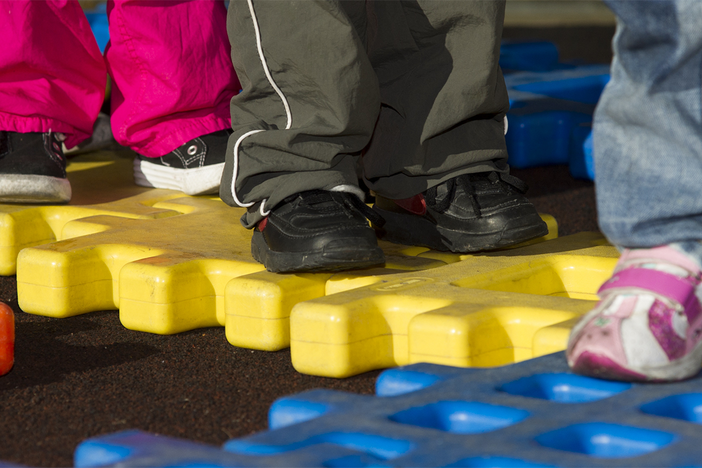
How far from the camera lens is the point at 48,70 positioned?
81.0 inches

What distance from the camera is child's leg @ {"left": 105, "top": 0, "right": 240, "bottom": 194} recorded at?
2.04 meters

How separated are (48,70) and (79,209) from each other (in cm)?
39

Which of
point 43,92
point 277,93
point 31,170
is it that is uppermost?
point 277,93

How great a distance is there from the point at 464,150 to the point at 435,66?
149 millimetres

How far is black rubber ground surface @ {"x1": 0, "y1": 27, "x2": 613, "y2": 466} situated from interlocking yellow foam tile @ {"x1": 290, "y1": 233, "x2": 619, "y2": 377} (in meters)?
0.04

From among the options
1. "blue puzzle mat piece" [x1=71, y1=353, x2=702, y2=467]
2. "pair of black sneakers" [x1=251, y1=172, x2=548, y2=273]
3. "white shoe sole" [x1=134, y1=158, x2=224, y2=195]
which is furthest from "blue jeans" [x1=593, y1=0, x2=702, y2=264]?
"white shoe sole" [x1=134, y1=158, x2=224, y2=195]

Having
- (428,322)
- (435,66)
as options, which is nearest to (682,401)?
(428,322)

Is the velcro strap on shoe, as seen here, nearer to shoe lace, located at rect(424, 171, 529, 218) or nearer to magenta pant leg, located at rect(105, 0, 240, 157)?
shoe lace, located at rect(424, 171, 529, 218)

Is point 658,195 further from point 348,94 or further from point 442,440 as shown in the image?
point 348,94

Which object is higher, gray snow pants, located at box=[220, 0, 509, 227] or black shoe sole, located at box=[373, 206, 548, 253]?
gray snow pants, located at box=[220, 0, 509, 227]

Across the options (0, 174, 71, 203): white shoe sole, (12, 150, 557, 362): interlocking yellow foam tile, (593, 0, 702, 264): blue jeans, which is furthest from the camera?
(0, 174, 71, 203): white shoe sole

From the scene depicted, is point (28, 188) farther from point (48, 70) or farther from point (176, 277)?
point (176, 277)

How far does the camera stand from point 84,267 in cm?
150

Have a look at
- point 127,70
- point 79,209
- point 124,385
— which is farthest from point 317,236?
point 127,70
